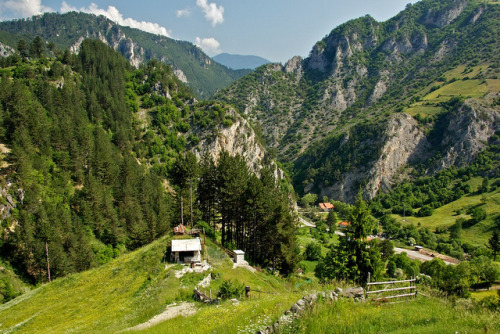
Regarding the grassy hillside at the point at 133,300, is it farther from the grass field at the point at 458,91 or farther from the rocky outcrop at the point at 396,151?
the grass field at the point at 458,91

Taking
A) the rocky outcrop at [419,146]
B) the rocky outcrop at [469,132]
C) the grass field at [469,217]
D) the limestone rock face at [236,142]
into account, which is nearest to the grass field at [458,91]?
the rocky outcrop at [419,146]

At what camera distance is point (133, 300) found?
23.2 m

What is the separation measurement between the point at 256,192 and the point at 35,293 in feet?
99.1

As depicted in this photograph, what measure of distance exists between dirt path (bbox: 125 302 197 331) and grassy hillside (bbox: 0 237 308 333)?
674mm

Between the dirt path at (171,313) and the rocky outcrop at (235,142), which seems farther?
the rocky outcrop at (235,142)

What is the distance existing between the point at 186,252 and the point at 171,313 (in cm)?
1189

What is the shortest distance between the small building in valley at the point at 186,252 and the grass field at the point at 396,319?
2095 centimetres

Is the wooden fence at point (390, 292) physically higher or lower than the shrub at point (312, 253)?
higher

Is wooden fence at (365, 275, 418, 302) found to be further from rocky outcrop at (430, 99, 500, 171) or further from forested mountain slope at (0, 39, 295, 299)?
rocky outcrop at (430, 99, 500, 171)

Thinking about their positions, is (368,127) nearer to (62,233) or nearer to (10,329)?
(62,233)

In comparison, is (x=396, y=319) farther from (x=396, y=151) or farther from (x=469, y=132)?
(x=469, y=132)

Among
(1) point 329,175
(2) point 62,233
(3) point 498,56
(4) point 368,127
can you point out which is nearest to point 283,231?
(2) point 62,233

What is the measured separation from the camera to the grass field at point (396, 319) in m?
9.02

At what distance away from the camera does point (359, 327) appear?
980 centimetres
